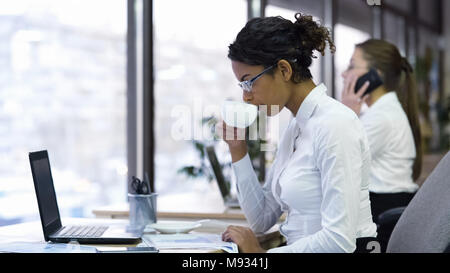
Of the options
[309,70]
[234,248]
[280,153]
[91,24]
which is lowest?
[234,248]

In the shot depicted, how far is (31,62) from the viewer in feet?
10.1

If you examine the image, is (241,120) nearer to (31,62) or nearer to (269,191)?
(269,191)

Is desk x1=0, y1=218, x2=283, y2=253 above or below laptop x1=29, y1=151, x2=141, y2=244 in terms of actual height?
below

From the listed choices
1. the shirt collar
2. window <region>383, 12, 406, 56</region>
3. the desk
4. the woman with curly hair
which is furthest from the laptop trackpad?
window <region>383, 12, 406, 56</region>

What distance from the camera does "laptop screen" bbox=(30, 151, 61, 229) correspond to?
66.4 inches

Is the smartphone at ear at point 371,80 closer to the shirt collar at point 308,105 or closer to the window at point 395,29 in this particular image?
the shirt collar at point 308,105

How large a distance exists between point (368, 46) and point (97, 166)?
5.26ft

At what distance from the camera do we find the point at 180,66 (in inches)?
159

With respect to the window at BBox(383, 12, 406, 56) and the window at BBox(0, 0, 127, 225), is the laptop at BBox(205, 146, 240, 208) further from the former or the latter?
the window at BBox(383, 12, 406, 56)

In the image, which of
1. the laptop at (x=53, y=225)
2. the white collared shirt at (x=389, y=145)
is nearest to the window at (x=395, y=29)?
the white collared shirt at (x=389, y=145)

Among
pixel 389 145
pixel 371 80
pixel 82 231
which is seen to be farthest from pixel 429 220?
pixel 371 80

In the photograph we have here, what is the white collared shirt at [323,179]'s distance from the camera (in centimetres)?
149

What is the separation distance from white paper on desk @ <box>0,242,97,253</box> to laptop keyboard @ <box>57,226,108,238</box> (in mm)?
89
